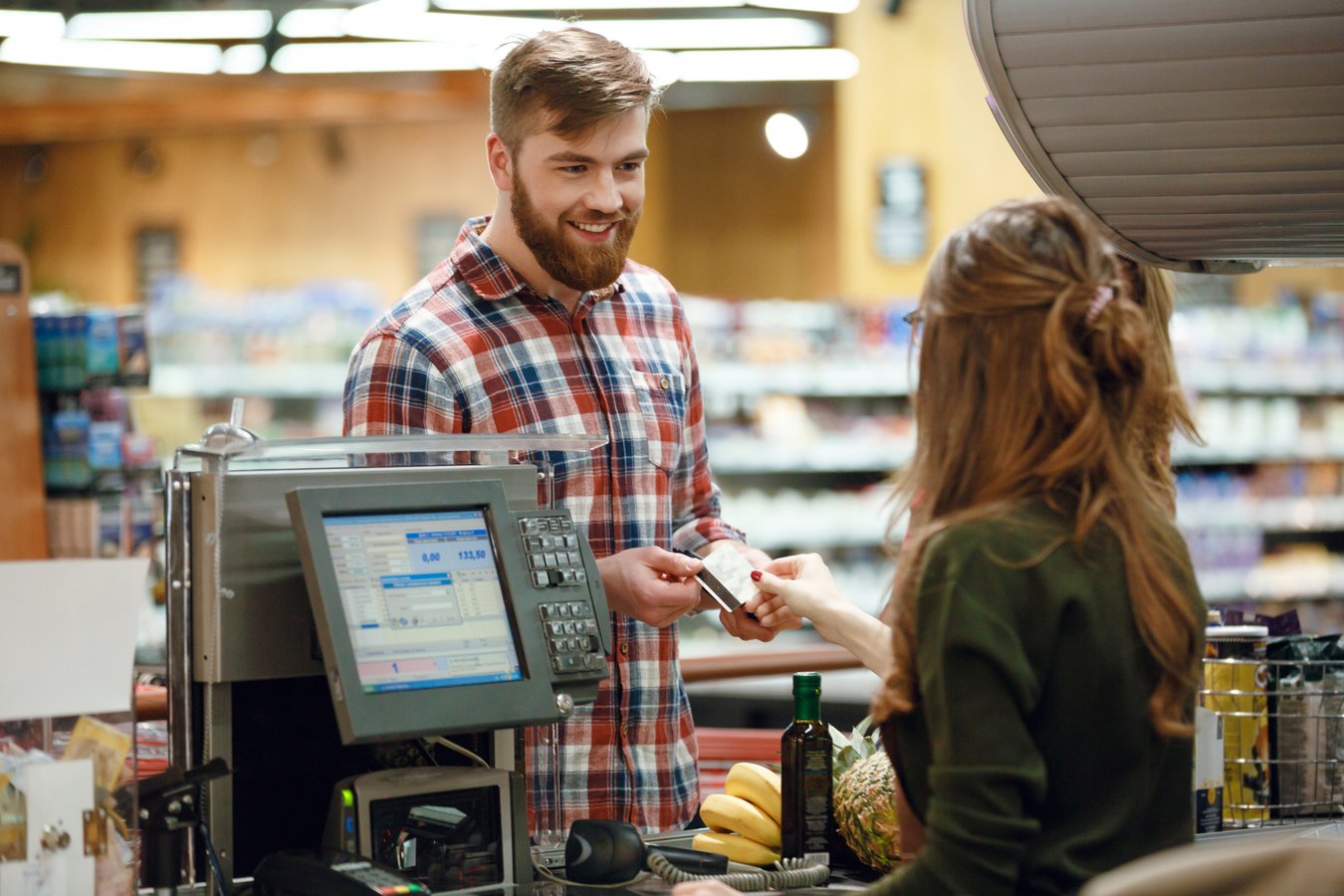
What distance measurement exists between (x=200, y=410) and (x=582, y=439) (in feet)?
19.5

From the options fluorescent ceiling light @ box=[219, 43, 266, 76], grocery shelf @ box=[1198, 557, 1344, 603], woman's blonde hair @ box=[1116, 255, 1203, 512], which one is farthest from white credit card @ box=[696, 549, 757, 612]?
fluorescent ceiling light @ box=[219, 43, 266, 76]

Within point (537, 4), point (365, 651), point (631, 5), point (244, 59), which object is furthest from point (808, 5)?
point (365, 651)

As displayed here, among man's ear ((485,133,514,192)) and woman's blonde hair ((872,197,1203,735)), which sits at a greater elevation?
man's ear ((485,133,514,192))

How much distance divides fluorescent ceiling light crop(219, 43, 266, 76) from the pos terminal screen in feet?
23.4

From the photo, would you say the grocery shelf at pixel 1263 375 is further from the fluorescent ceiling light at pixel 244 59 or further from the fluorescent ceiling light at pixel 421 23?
the fluorescent ceiling light at pixel 244 59

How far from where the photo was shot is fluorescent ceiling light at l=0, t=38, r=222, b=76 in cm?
798

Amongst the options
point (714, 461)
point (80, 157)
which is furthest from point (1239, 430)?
point (80, 157)

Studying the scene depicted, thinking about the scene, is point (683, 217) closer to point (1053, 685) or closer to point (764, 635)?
point (764, 635)

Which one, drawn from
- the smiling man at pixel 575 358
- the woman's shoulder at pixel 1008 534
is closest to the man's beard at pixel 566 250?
the smiling man at pixel 575 358

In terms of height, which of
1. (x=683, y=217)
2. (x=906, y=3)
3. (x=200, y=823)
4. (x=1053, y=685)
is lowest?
(x=200, y=823)

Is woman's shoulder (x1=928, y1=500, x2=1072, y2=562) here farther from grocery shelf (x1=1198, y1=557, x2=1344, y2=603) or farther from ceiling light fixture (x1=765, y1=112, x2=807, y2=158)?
grocery shelf (x1=1198, y1=557, x2=1344, y2=603)

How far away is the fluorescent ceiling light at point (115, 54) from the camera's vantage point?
798cm

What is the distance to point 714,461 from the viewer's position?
6.96 metres

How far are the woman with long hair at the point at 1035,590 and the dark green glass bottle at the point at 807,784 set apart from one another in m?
0.40
